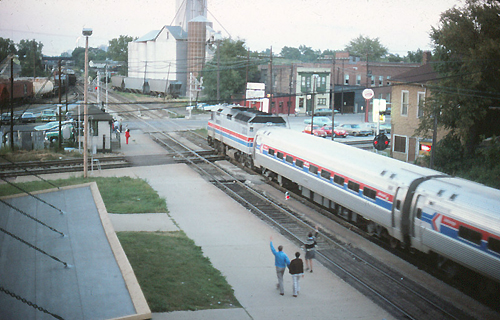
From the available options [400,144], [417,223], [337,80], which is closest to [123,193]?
[417,223]

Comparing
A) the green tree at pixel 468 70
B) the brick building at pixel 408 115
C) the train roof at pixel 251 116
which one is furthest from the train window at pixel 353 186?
the brick building at pixel 408 115

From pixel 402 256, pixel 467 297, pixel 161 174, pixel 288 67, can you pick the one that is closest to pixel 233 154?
pixel 161 174

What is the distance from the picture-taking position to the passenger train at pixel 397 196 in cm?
1412

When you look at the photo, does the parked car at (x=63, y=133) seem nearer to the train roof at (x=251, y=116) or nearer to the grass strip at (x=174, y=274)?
the train roof at (x=251, y=116)

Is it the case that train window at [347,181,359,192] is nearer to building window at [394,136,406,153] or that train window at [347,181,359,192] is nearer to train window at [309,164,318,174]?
train window at [309,164,318,174]

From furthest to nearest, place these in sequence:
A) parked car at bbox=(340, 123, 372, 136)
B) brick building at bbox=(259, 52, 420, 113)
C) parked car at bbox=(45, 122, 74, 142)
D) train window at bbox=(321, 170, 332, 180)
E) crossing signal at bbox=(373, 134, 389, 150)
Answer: brick building at bbox=(259, 52, 420, 113)
parked car at bbox=(340, 123, 372, 136)
parked car at bbox=(45, 122, 74, 142)
crossing signal at bbox=(373, 134, 389, 150)
train window at bbox=(321, 170, 332, 180)

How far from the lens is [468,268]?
1454 centimetres

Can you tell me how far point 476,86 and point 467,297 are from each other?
17.3m

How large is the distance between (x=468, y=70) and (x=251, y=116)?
42.4ft

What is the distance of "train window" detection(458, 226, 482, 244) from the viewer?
13.9 meters

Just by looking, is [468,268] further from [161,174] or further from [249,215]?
[161,174]

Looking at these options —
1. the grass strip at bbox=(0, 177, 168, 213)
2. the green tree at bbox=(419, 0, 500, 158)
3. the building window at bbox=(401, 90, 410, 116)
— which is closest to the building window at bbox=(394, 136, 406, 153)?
the building window at bbox=(401, 90, 410, 116)

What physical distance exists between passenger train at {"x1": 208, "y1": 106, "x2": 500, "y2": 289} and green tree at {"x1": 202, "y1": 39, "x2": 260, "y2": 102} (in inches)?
2007

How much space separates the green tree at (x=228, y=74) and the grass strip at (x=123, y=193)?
49.6 meters
